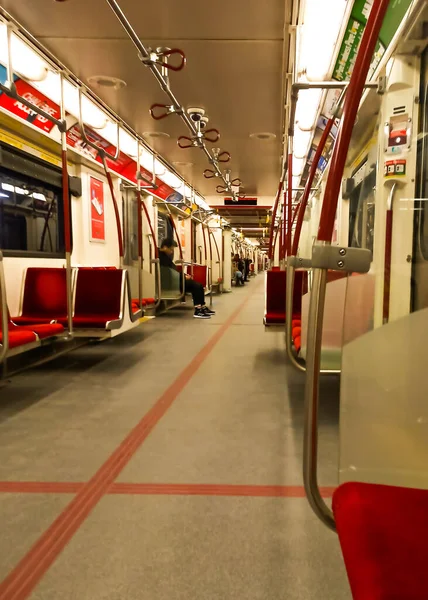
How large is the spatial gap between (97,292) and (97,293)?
12 mm

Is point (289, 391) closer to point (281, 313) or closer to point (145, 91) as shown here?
point (281, 313)

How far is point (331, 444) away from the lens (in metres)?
2.46

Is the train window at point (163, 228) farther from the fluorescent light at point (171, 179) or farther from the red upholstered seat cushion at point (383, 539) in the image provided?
the red upholstered seat cushion at point (383, 539)

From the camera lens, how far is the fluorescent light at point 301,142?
5693mm

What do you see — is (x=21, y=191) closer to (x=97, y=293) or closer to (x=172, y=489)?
(x=97, y=293)

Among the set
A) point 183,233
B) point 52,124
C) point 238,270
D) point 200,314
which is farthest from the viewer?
point 238,270

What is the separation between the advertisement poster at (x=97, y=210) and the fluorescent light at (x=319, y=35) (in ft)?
11.9

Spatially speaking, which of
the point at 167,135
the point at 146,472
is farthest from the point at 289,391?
the point at 167,135

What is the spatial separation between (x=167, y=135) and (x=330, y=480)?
597 centimetres

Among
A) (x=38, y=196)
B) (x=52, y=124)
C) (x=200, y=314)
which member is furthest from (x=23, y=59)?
(x=200, y=314)

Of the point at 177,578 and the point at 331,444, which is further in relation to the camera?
the point at 331,444

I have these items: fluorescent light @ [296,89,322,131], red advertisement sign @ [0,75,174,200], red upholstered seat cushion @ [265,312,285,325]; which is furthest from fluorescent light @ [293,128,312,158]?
red upholstered seat cushion @ [265,312,285,325]

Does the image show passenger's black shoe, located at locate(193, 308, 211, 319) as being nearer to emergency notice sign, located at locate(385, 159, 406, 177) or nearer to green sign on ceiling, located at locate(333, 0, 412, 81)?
green sign on ceiling, located at locate(333, 0, 412, 81)

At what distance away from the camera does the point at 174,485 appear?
1.99 m
